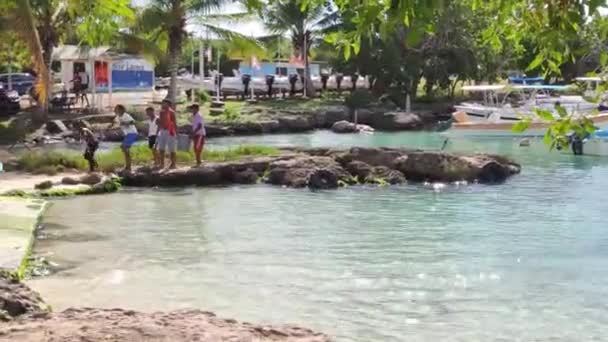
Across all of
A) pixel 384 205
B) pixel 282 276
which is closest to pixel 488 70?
pixel 384 205

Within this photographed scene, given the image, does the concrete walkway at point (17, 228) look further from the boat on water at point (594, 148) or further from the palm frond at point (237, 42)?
the palm frond at point (237, 42)

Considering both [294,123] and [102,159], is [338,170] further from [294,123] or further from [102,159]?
[294,123]

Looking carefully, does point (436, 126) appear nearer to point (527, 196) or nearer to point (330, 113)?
point (330, 113)

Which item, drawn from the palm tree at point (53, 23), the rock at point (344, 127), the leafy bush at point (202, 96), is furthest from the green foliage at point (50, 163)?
the leafy bush at point (202, 96)

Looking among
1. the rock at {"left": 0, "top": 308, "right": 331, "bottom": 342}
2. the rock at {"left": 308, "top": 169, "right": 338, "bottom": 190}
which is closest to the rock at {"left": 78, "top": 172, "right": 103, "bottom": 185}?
the rock at {"left": 308, "top": 169, "right": 338, "bottom": 190}

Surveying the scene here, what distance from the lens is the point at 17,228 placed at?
12.4 meters

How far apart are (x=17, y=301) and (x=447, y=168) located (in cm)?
1425

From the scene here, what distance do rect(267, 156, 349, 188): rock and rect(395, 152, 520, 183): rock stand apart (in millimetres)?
1614

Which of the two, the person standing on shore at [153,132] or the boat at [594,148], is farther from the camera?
the boat at [594,148]

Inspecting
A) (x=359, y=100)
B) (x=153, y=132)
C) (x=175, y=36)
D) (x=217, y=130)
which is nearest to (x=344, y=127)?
(x=359, y=100)

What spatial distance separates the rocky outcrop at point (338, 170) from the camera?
758 inches

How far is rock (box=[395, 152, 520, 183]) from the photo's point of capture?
20406 mm

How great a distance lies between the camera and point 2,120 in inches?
1371

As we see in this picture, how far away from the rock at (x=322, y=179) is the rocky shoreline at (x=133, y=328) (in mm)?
12168
